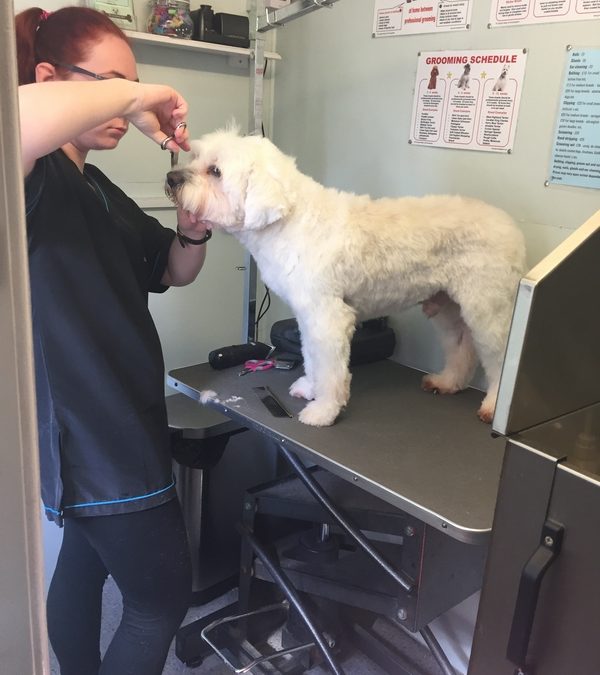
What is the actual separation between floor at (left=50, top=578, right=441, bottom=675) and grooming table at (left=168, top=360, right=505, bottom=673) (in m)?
0.27

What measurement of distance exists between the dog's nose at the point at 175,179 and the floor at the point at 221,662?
1.33m

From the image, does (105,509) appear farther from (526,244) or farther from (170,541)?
(526,244)

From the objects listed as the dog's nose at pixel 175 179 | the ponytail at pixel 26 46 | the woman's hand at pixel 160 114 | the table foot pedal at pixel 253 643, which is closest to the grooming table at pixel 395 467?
the table foot pedal at pixel 253 643

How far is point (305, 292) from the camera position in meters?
1.46

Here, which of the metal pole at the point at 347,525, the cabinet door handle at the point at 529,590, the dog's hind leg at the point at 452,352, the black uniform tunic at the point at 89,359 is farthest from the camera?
the dog's hind leg at the point at 452,352

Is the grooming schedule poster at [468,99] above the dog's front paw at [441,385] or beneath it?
above

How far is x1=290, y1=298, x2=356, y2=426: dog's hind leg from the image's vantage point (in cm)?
145

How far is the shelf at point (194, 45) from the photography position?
5.88ft

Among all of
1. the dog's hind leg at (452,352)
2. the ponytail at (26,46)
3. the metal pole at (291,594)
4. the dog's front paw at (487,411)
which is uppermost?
the ponytail at (26,46)

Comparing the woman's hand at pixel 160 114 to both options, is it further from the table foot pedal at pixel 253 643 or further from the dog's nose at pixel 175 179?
the table foot pedal at pixel 253 643

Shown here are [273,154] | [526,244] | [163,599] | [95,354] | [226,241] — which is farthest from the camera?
[226,241]

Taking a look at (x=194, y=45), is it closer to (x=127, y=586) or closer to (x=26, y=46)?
(x=26, y=46)

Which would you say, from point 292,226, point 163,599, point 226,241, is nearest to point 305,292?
point 292,226

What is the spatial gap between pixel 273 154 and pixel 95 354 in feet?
2.12
